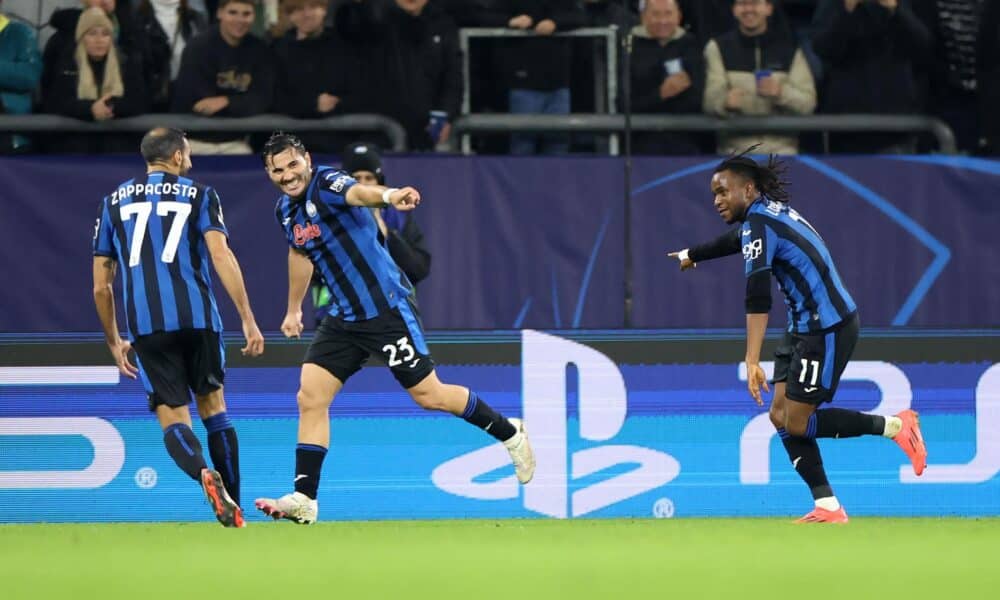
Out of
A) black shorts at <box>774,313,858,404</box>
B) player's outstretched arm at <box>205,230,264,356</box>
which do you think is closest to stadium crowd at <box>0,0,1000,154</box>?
player's outstretched arm at <box>205,230,264,356</box>

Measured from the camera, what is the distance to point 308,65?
11.5m

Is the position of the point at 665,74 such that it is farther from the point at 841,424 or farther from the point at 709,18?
the point at 841,424

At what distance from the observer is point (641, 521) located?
9.17 meters

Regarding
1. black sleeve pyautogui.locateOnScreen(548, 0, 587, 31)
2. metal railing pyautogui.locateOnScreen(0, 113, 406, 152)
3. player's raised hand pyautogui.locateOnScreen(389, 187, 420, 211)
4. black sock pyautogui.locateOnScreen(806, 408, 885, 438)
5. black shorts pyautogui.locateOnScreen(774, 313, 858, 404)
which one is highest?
Answer: black sleeve pyautogui.locateOnScreen(548, 0, 587, 31)

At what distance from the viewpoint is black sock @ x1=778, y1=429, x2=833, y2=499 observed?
8.70 metres

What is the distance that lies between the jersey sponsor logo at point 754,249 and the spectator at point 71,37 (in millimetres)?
4876

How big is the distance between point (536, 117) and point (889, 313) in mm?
2681

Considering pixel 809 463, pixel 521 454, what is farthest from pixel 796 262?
pixel 521 454

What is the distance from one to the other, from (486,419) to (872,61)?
4.84 metres

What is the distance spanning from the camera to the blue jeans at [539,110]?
11.7 meters

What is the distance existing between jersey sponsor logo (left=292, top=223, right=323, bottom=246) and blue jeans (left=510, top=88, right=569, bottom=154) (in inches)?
142

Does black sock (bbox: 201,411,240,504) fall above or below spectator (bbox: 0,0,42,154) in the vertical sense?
below

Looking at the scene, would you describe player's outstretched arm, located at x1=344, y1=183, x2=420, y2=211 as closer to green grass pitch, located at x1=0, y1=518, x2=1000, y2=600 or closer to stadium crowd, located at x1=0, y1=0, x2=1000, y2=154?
green grass pitch, located at x1=0, y1=518, x2=1000, y2=600

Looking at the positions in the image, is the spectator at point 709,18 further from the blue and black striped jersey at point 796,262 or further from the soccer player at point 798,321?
the blue and black striped jersey at point 796,262
